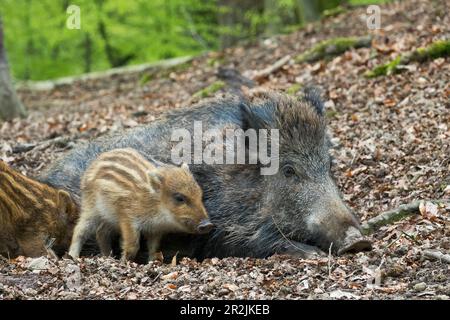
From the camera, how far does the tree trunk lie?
1179cm

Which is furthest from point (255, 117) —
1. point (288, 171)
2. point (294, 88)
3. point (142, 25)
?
point (142, 25)

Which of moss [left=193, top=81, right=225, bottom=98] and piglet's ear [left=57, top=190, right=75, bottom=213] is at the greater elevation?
moss [left=193, top=81, right=225, bottom=98]

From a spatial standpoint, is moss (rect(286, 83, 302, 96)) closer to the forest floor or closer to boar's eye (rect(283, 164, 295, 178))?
the forest floor

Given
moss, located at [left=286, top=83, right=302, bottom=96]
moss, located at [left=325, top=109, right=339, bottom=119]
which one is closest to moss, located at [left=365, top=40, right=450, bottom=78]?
moss, located at [left=325, top=109, right=339, bottom=119]

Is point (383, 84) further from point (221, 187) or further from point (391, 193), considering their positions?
point (221, 187)

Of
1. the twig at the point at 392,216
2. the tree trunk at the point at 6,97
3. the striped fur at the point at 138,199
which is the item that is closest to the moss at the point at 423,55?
the twig at the point at 392,216

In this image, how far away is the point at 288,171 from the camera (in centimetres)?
612

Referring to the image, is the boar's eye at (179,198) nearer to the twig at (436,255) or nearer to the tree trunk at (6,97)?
the twig at (436,255)

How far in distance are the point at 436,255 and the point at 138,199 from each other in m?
2.25

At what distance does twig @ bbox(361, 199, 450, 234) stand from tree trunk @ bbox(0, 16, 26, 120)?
733cm

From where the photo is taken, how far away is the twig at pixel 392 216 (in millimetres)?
6203

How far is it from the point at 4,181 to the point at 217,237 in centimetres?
174

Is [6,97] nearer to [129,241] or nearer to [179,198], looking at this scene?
[129,241]
